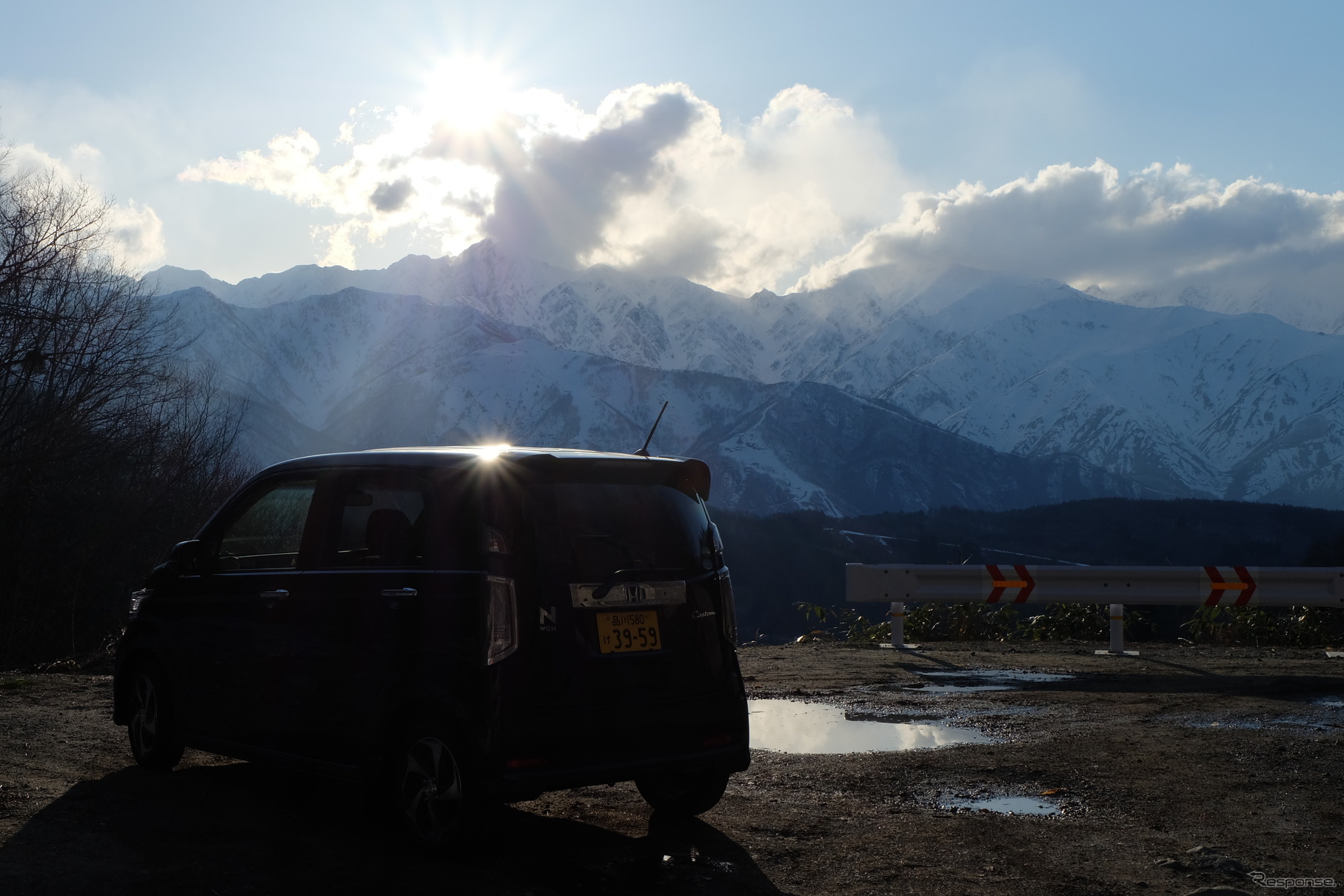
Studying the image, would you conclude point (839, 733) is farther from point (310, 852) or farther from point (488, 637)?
point (310, 852)

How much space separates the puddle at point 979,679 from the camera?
10133 millimetres

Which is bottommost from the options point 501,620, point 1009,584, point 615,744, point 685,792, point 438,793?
point 685,792

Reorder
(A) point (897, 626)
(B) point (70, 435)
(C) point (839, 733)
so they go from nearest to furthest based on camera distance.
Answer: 1. (C) point (839, 733)
2. (A) point (897, 626)
3. (B) point (70, 435)

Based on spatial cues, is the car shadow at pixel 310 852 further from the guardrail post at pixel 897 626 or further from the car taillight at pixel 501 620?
the guardrail post at pixel 897 626

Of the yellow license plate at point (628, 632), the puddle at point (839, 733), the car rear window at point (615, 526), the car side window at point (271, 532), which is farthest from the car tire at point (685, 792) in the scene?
the car side window at point (271, 532)

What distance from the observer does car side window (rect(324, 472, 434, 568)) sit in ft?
16.6

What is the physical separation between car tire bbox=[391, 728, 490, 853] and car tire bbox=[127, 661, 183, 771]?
1923mm

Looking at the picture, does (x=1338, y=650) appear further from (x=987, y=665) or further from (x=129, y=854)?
(x=129, y=854)

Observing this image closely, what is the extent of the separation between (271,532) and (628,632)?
3.09 metres

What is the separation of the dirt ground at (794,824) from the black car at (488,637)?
12.4 inches

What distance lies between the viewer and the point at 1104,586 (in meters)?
13.3

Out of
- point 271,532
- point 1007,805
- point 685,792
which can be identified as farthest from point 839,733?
point 271,532

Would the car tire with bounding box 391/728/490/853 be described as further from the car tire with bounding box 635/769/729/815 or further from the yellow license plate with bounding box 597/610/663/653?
A: the car tire with bounding box 635/769/729/815

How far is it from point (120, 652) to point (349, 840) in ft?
8.07
